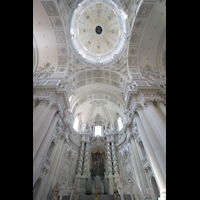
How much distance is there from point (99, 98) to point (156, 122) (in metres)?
12.8

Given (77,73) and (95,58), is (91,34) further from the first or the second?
(77,73)

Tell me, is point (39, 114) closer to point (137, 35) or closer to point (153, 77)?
point (153, 77)

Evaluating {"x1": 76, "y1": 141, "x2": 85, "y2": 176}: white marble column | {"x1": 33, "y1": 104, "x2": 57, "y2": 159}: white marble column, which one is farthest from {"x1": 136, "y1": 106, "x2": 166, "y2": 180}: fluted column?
{"x1": 76, "y1": 141, "x2": 85, "y2": 176}: white marble column

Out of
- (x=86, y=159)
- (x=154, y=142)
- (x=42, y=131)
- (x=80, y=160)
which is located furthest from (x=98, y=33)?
(x=80, y=160)

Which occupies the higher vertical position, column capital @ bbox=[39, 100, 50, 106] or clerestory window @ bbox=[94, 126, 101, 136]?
column capital @ bbox=[39, 100, 50, 106]

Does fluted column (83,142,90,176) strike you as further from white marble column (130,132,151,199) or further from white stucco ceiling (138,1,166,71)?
white stucco ceiling (138,1,166,71)

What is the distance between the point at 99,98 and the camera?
69.9 ft

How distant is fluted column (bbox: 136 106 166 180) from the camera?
779 cm

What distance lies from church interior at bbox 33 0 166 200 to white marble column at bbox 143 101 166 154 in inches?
2.9
